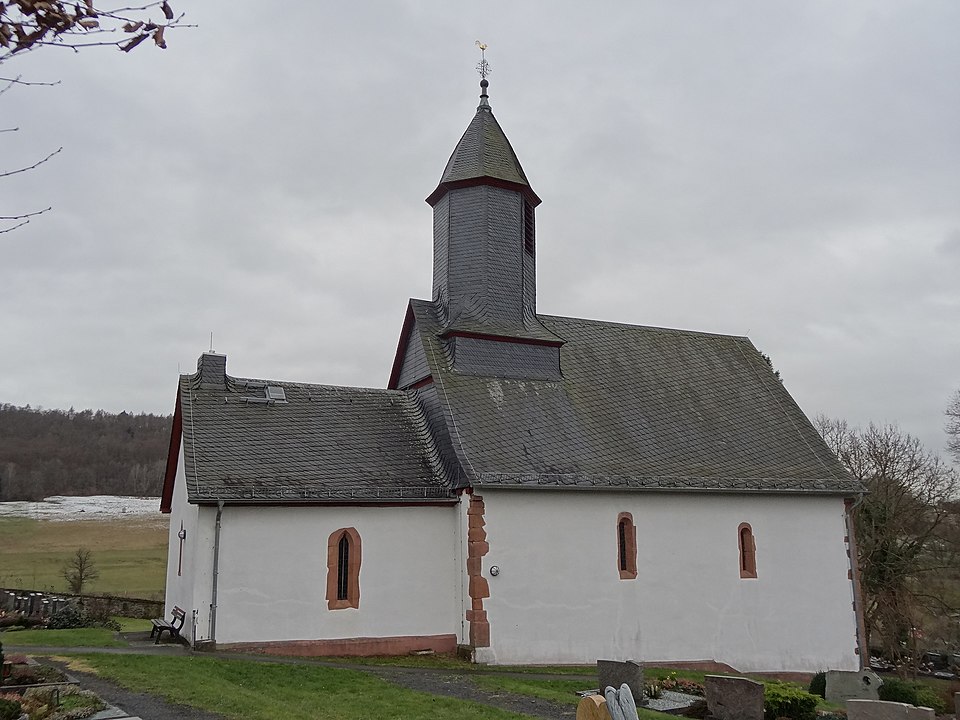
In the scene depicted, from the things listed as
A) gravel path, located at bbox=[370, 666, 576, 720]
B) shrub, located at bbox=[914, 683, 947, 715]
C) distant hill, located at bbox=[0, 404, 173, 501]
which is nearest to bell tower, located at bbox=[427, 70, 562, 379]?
gravel path, located at bbox=[370, 666, 576, 720]

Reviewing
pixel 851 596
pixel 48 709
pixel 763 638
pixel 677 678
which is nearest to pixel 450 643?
pixel 677 678

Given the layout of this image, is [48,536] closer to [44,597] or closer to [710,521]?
[44,597]

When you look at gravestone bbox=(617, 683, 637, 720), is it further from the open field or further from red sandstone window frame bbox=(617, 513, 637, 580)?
the open field

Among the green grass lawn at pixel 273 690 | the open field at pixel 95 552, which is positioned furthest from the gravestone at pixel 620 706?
the open field at pixel 95 552

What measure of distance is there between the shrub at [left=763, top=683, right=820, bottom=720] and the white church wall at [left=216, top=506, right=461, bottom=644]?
7211mm

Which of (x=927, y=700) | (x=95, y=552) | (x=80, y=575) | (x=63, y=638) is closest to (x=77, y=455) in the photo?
(x=95, y=552)

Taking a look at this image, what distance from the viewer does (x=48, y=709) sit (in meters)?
9.95

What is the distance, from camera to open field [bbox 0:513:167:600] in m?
35.5

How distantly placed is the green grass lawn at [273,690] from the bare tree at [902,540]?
21.6 m

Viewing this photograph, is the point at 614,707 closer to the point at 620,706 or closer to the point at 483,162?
the point at 620,706

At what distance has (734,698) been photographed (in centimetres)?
1321

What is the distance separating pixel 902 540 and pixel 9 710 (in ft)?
103

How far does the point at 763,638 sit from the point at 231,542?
13.0 metres

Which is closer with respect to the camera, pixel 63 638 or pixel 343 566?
pixel 343 566
